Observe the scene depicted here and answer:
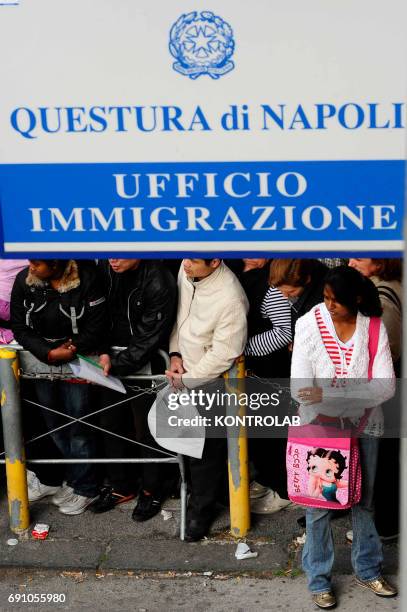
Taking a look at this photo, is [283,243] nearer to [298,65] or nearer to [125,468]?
[298,65]

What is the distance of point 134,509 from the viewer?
629cm

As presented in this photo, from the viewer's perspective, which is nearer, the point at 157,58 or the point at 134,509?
the point at 157,58

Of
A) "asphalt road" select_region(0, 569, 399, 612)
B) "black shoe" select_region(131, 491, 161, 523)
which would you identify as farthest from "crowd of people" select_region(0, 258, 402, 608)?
"asphalt road" select_region(0, 569, 399, 612)

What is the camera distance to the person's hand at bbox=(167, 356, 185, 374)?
19.0ft

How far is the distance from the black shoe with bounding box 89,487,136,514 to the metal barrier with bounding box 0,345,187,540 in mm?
360

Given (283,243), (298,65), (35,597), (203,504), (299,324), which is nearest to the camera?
(298,65)

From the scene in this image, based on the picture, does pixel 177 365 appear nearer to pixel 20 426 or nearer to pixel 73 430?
pixel 73 430

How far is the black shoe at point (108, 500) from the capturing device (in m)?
6.33

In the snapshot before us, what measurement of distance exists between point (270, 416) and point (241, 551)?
2.61 ft

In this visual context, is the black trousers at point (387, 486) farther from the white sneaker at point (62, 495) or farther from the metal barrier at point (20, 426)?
the white sneaker at point (62, 495)

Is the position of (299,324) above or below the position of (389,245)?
below

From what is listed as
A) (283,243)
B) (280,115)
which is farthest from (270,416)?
(280,115)

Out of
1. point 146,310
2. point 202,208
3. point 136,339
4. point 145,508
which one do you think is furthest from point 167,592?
point 202,208

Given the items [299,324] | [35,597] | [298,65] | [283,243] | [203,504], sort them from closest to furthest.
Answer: [298,65]
[283,243]
[299,324]
[35,597]
[203,504]
